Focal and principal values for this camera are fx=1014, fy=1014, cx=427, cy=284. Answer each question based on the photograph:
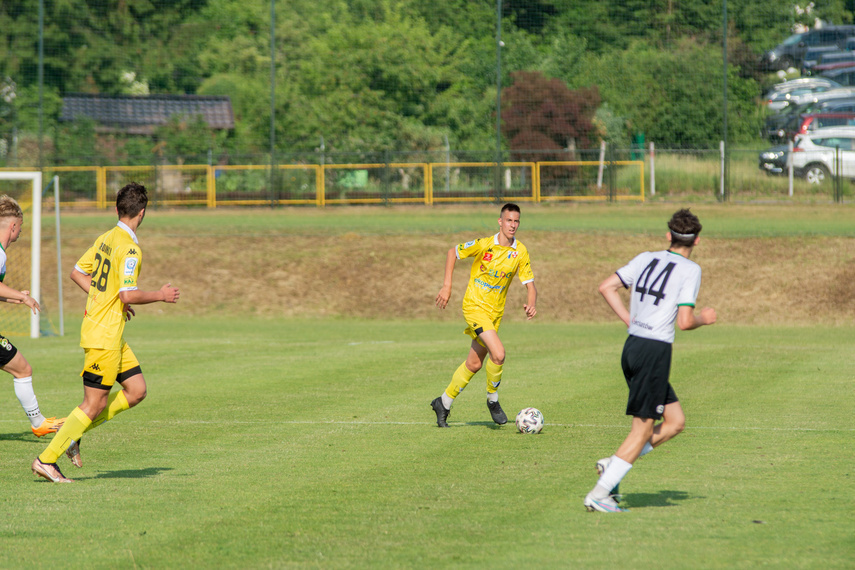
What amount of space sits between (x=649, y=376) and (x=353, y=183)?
27906 millimetres

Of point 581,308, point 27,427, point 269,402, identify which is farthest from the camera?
point 581,308

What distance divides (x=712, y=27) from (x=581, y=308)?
1576cm

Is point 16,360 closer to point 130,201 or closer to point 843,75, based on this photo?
point 130,201

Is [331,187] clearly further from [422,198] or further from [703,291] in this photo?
[703,291]

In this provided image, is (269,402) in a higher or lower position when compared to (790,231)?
lower

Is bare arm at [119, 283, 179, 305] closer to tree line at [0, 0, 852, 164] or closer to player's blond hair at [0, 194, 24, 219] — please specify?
player's blond hair at [0, 194, 24, 219]

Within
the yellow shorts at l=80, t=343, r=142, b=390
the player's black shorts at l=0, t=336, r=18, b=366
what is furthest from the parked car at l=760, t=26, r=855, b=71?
the yellow shorts at l=80, t=343, r=142, b=390

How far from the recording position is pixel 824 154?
105 ft

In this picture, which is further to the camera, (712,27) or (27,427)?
(712,27)

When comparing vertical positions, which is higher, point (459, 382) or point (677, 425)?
point (677, 425)

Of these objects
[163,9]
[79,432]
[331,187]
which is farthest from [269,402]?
[163,9]

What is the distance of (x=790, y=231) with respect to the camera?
2812 cm

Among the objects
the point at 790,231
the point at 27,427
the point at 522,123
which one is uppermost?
the point at 522,123

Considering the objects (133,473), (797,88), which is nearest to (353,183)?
(797,88)
